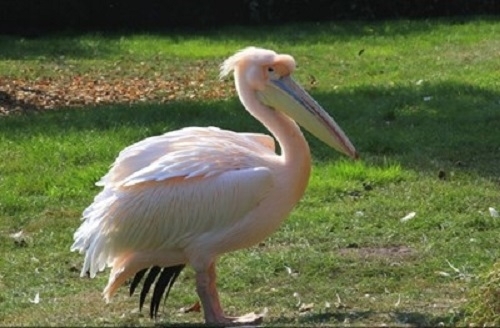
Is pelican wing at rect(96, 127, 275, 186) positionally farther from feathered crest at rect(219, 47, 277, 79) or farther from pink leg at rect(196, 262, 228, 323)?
pink leg at rect(196, 262, 228, 323)

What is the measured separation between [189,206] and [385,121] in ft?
18.2

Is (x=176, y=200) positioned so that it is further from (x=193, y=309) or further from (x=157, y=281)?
(x=193, y=309)

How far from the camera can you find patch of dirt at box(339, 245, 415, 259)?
25.7 ft

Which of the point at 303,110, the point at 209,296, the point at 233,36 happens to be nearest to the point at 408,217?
the point at 303,110

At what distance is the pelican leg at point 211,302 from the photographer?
249 inches

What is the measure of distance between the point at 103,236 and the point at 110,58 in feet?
35.5

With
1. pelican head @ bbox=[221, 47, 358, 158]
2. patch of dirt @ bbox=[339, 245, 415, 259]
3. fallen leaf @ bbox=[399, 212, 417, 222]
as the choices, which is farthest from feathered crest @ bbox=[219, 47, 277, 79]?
fallen leaf @ bbox=[399, 212, 417, 222]

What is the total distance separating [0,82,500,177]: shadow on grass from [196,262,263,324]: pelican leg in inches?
147

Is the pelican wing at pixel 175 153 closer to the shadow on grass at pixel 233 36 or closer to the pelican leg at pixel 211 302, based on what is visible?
the pelican leg at pixel 211 302

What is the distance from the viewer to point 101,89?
14.5 meters

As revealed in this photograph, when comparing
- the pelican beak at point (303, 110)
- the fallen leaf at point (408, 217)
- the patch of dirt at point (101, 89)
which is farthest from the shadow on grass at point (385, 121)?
the pelican beak at point (303, 110)

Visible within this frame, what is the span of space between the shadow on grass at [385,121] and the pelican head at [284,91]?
3104 millimetres

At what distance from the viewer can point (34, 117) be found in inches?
490

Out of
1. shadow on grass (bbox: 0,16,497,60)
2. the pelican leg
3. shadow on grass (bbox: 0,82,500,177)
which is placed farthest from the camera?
shadow on grass (bbox: 0,16,497,60)
